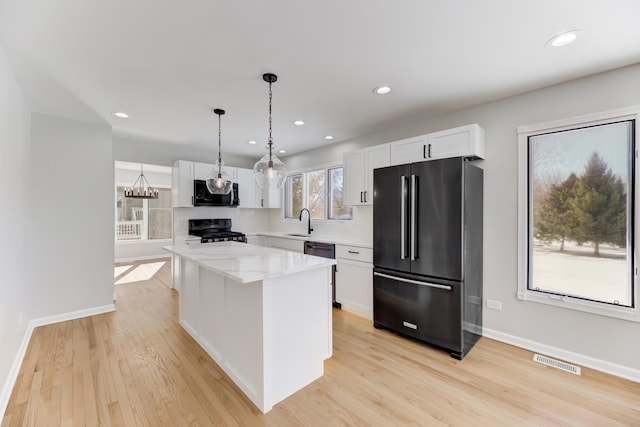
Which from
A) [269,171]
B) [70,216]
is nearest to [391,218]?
[269,171]

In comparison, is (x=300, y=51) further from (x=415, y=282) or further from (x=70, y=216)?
(x=70, y=216)

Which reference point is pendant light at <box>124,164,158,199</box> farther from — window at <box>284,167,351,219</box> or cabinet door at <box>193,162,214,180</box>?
window at <box>284,167,351,219</box>

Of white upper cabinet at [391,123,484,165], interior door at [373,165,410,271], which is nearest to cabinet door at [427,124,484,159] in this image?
white upper cabinet at [391,123,484,165]

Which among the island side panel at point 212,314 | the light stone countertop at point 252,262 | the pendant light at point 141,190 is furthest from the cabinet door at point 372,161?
the pendant light at point 141,190

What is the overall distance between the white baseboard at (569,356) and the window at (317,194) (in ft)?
8.02

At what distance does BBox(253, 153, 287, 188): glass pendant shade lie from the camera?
8.39 feet

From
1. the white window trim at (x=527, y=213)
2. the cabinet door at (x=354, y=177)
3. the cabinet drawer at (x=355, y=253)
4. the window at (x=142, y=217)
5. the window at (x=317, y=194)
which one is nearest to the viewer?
the white window trim at (x=527, y=213)

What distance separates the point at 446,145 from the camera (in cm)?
301

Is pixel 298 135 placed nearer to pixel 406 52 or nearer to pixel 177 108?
pixel 177 108

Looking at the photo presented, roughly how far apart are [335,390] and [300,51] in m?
2.54

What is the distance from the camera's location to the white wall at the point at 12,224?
2055mm

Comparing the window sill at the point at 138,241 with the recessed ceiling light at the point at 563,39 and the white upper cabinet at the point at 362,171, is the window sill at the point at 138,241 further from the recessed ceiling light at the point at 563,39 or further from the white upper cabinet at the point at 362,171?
the recessed ceiling light at the point at 563,39

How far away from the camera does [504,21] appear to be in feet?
5.74

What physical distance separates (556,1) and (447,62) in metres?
0.71
